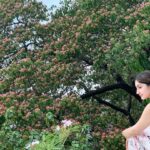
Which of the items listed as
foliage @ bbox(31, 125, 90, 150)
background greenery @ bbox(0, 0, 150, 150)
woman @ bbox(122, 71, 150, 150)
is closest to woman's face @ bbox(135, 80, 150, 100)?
woman @ bbox(122, 71, 150, 150)

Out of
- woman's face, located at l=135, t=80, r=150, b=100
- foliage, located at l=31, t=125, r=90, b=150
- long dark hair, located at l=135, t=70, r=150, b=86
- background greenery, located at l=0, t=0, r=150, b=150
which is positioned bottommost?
woman's face, located at l=135, t=80, r=150, b=100

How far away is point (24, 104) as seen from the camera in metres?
11.1

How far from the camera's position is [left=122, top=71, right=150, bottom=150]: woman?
4496mm

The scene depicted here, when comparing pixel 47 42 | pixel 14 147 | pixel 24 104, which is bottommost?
pixel 14 147

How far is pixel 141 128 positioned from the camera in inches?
178

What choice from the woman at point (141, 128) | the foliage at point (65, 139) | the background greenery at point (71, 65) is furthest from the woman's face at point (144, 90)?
the background greenery at point (71, 65)

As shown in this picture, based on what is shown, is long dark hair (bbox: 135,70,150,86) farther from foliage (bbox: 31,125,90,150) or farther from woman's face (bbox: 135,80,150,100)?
foliage (bbox: 31,125,90,150)

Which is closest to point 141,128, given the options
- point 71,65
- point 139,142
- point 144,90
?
point 144,90

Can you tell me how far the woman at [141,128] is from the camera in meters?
4.50

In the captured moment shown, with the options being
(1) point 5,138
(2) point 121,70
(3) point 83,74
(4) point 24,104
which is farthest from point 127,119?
(1) point 5,138

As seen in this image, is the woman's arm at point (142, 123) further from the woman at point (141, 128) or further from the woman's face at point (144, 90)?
the woman's face at point (144, 90)

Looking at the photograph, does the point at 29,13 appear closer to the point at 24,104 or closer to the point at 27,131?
the point at 24,104

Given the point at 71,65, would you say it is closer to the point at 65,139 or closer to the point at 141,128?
the point at 65,139

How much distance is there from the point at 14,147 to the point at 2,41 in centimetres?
549
